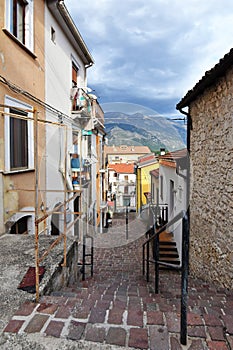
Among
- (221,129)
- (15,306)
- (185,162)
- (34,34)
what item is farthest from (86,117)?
(15,306)

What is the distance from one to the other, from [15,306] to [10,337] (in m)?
0.47

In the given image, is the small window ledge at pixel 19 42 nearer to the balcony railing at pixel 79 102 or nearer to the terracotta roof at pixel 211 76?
the balcony railing at pixel 79 102

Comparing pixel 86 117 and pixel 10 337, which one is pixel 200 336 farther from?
pixel 86 117

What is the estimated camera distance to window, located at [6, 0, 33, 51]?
4987mm

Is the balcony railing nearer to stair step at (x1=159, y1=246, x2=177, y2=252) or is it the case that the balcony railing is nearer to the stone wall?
the stone wall

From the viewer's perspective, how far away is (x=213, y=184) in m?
4.42

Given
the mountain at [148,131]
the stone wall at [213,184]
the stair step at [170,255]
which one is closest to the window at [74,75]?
the mountain at [148,131]

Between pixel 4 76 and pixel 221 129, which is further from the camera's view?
pixel 4 76

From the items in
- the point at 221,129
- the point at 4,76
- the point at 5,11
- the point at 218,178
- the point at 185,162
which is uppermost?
the point at 5,11

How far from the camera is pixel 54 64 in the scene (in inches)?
289

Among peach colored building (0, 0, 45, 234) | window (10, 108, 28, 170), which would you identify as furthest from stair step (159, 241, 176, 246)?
window (10, 108, 28, 170)

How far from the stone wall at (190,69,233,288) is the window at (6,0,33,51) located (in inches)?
165

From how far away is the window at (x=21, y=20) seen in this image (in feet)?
16.4

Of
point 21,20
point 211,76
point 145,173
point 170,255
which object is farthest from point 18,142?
point 145,173
